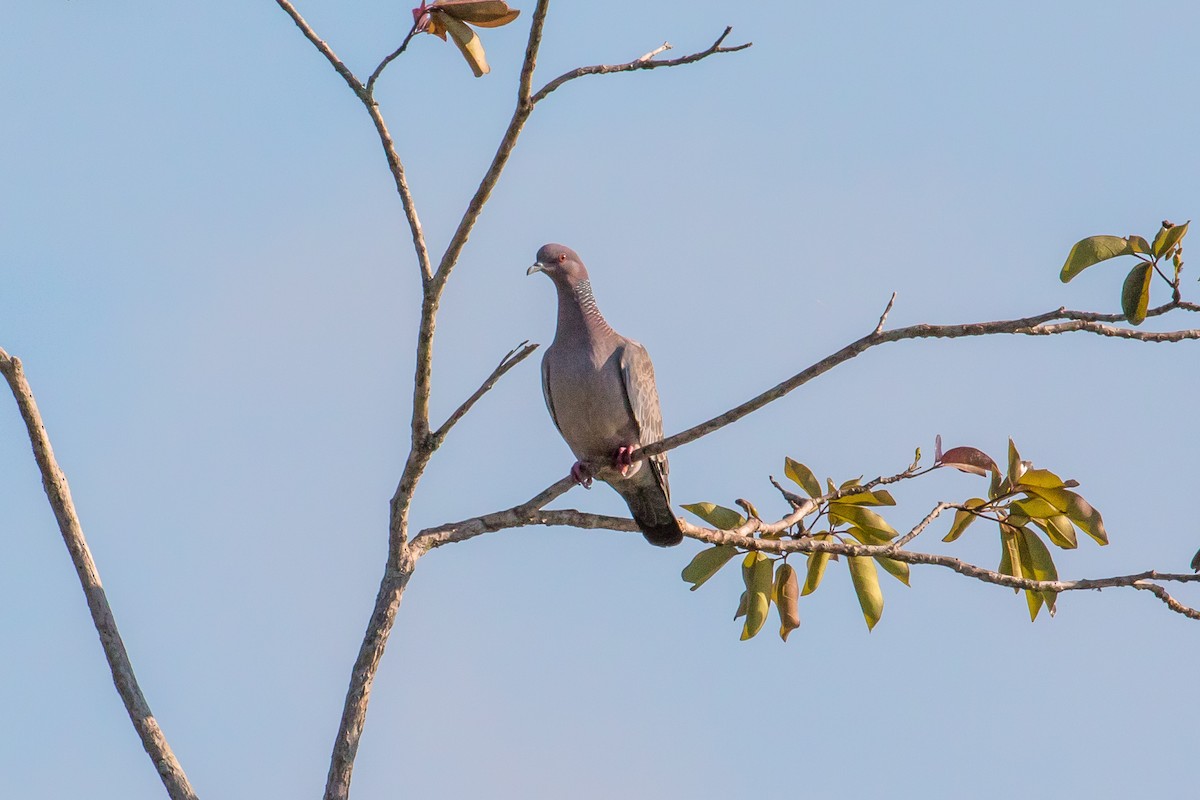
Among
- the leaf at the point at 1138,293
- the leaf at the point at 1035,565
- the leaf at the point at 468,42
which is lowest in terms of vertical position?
the leaf at the point at 1035,565

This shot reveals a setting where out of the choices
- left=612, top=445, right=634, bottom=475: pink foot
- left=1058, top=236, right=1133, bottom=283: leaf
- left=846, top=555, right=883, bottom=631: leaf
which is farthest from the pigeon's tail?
left=1058, top=236, right=1133, bottom=283: leaf

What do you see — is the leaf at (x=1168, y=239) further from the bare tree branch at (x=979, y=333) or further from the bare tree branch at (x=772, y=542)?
the bare tree branch at (x=772, y=542)

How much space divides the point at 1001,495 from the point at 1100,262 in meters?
1.33

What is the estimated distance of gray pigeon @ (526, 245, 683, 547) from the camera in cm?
636

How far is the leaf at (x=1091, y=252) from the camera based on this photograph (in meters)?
4.28

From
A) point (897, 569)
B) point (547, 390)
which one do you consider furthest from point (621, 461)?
point (897, 569)

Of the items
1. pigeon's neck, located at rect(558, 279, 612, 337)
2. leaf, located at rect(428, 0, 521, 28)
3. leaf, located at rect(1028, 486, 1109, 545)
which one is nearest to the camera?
leaf, located at rect(428, 0, 521, 28)

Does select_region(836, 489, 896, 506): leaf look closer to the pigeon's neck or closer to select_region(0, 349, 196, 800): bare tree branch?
the pigeon's neck

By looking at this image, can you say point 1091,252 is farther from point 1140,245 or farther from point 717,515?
point 717,515

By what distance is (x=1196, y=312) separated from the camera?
13.7ft

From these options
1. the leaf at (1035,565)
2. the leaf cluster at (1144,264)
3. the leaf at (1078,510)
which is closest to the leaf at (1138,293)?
the leaf cluster at (1144,264)

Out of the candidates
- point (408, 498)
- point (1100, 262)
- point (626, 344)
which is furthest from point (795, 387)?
point (626, 344)

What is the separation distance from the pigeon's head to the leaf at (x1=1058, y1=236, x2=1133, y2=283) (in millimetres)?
2876

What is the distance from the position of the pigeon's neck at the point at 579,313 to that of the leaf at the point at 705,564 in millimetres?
1398
